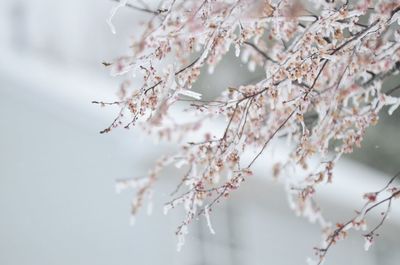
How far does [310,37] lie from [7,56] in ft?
19.3

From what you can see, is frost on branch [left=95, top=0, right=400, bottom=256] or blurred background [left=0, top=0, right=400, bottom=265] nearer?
frost on branch [left=95, top=0, right=400, bottom=256]

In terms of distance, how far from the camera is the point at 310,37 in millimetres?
3135

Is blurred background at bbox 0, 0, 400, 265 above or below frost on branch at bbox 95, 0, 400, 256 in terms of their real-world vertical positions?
above

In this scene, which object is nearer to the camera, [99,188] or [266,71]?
[266,71]

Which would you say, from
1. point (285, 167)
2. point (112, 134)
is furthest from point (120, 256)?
point (285, 167)

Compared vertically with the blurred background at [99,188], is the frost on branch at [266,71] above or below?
below

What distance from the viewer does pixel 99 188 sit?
7754 millimetres

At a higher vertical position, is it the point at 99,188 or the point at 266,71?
the point at 99,188

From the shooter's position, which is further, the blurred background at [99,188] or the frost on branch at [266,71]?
the blurred background at [99,188]

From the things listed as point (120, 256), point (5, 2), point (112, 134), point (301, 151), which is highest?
point (5, 2)

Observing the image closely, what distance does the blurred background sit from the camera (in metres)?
7.46

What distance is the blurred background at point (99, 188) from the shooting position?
24.5ft

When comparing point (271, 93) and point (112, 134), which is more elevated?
Result: point (112, 134)

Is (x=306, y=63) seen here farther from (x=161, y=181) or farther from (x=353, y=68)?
(x=161, y=181)
